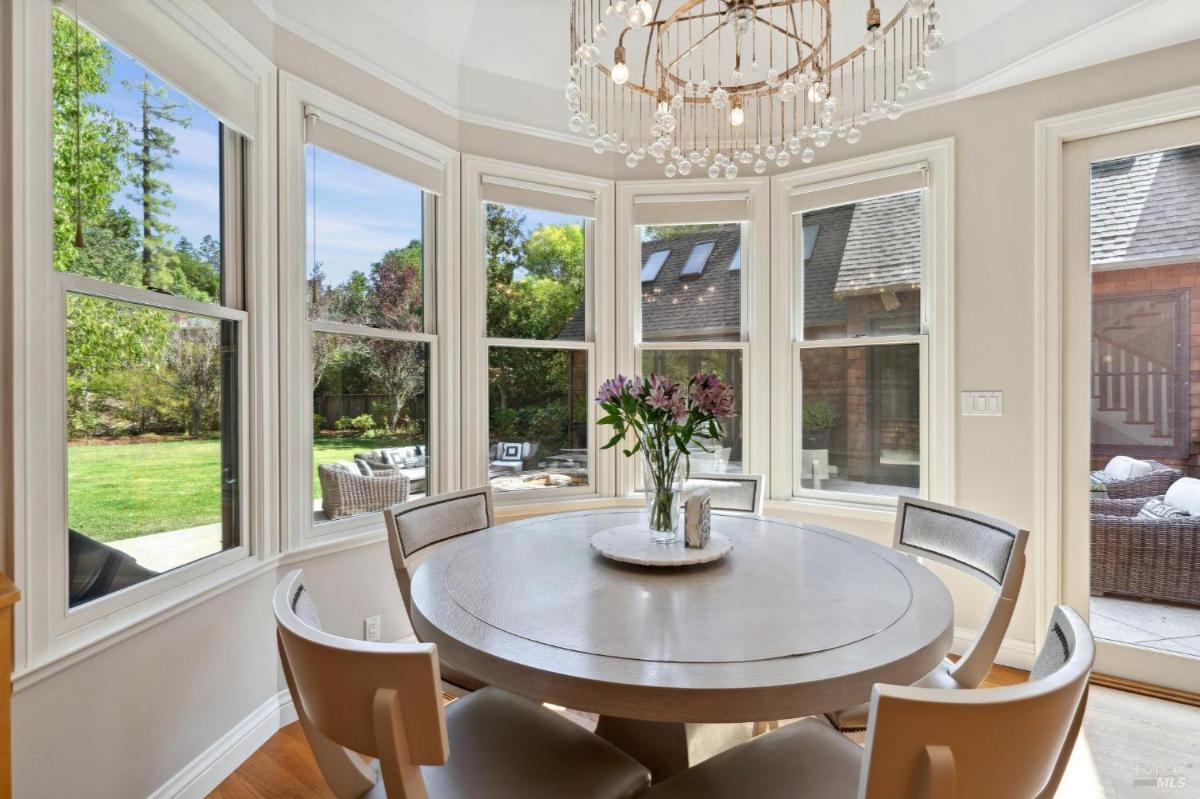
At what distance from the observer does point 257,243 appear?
2.15m

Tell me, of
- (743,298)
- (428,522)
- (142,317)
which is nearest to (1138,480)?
(743,298)

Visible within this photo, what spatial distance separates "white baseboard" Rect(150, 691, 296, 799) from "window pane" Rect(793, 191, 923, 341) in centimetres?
286

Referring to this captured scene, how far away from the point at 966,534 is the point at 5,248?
8.06 ft

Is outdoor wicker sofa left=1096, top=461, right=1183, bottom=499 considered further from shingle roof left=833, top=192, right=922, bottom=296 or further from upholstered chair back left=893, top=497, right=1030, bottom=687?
upholstered chair back left=893, top=497, right=1030, bottom=687

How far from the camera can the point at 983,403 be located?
274cm

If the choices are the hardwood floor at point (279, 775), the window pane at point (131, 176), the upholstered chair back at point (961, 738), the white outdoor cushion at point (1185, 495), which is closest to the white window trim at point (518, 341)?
the window pane at point (131, 176)

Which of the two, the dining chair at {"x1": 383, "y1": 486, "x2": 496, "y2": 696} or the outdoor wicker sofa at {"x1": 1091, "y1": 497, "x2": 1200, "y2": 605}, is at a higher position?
the dining chair at {"x1": 383, "y1": 486, "x2": 496, "y2": 696}

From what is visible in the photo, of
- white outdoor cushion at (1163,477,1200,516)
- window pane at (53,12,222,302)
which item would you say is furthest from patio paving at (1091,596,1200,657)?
window pane at (53,12,222,302)

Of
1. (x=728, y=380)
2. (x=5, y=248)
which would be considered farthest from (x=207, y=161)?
(x=728, y=380)

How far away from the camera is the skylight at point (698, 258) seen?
336cm

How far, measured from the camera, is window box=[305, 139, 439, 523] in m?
2.45

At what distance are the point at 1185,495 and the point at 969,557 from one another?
1521 mm

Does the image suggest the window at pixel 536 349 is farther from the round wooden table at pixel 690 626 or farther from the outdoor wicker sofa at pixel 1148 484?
the outdoor wicker sofa at pixel 1148 484

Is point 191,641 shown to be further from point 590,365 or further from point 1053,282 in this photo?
point 1053,282
